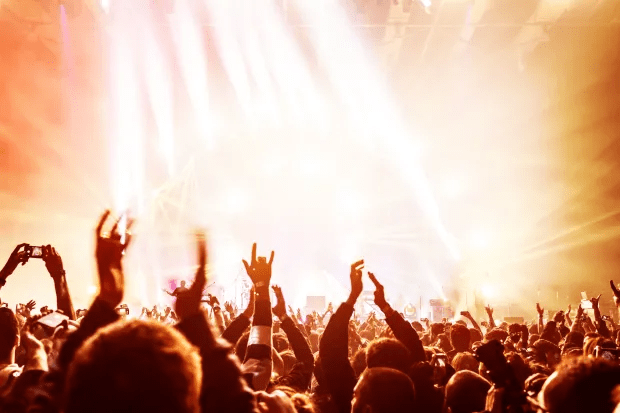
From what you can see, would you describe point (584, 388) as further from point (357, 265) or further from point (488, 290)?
point (488, 290)

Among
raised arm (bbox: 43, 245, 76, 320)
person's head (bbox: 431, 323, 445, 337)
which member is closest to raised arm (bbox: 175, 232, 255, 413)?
raised arm (bbox: 43, 245, 76, 320)

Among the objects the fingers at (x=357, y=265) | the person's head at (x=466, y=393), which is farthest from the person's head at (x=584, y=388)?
the fingers at (x=357, y=265)

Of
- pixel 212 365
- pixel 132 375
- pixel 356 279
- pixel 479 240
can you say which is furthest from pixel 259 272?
pixel 479 240

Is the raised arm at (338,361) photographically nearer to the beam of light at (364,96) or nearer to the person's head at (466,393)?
the person's head at (466,393)

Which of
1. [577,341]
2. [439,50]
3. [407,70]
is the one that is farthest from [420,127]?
[577,341]

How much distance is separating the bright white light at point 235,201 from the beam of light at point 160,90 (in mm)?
4285

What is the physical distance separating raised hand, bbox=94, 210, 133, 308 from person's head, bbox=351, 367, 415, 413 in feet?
3.92

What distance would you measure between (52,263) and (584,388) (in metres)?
→ 3.42

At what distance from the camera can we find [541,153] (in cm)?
2239

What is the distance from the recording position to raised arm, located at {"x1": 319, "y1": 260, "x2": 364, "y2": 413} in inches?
133

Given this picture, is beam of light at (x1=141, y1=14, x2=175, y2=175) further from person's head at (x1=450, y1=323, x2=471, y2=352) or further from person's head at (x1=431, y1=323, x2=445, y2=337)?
person's head at (x1=450, y1=323, x2=471, y2=352)

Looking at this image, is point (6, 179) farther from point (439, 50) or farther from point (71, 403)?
point (71, 403)

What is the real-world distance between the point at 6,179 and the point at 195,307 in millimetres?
20534

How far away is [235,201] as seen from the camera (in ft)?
94.2
